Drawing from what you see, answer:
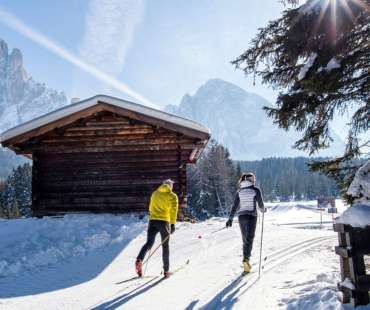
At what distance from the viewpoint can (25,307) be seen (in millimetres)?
5434

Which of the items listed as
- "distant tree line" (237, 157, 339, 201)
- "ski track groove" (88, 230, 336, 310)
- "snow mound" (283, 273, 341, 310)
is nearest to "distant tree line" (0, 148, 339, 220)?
"ski track groove" (88, 230, 336, 310)

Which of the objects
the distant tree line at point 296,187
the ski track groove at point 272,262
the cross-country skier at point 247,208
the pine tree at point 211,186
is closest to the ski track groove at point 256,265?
the ski track groove at point 272,262

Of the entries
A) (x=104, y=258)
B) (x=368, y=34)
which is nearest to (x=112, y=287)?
(x=104, y=258)

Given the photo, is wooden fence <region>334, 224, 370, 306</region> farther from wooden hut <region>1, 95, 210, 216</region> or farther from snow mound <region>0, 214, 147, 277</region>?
wooden hut <region>1, 95, 210, 216</region>

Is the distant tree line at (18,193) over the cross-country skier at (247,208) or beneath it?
over

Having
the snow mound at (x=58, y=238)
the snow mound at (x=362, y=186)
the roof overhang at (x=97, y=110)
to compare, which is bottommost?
the snow mound at (x=58, y=238)

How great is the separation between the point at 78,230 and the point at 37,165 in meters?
3.99

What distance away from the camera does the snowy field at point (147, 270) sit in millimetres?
5375

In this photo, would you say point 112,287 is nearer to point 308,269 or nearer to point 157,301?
point 157,301

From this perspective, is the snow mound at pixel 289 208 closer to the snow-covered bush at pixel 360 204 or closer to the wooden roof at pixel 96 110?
the wooden roof at pixel 96 110

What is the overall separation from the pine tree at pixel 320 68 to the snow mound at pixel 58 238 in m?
5.55

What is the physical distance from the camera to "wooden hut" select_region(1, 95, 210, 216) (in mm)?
13859

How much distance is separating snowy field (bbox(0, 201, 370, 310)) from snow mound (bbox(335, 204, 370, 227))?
0.93 m

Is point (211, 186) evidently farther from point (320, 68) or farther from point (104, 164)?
point (320, 68)
